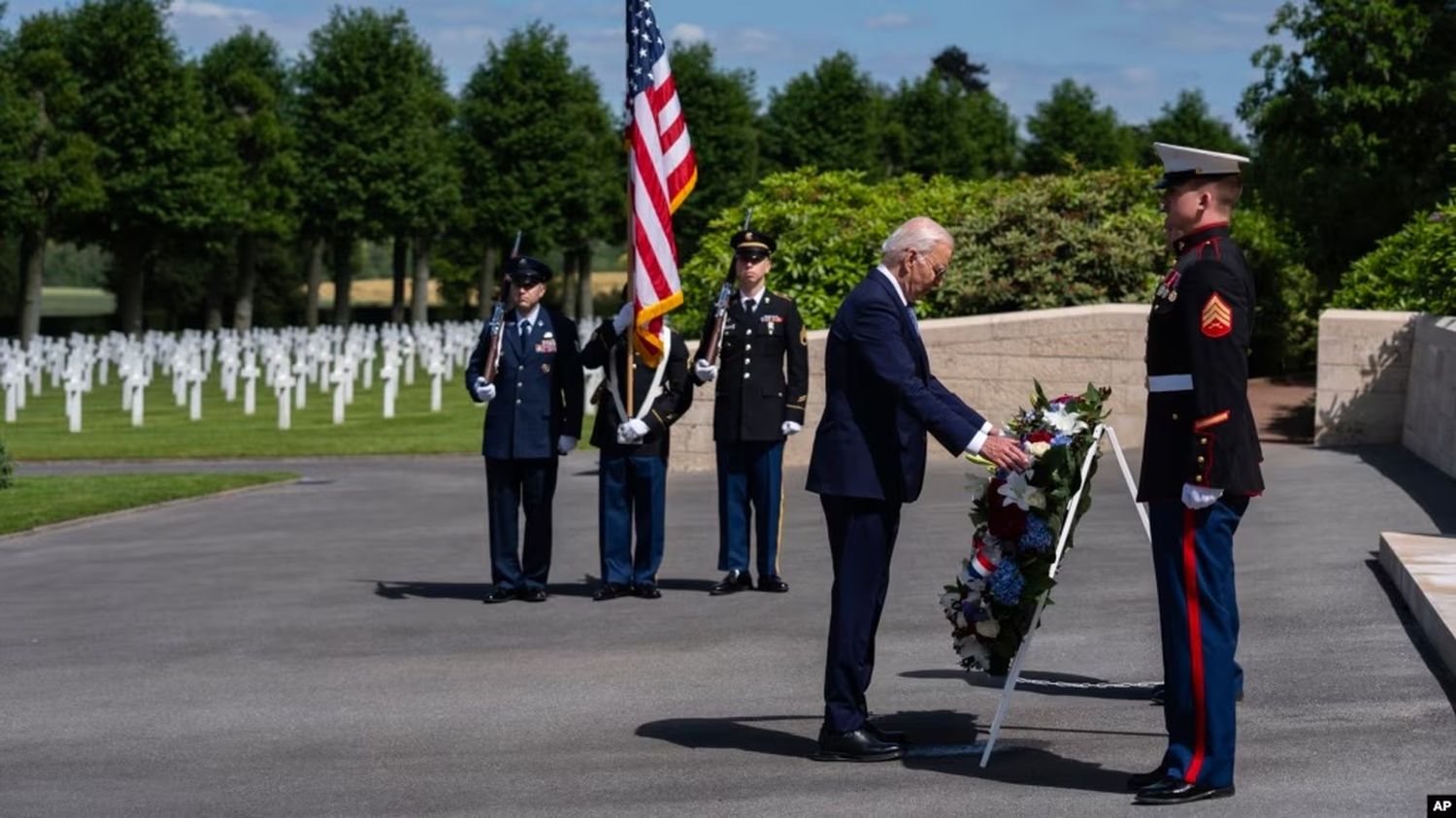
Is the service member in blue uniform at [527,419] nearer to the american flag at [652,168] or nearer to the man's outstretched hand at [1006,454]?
the american flag at [652,168]

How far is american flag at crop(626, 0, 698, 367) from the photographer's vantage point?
11.8m

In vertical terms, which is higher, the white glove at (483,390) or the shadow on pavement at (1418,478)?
the white glove at (483,390)

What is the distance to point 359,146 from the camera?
62062mm

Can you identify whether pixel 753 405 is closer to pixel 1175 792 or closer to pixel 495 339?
pixel 495 339

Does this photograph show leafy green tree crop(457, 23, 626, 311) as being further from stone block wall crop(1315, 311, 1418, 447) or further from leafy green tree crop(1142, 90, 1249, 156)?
stone block wall crop(1315, 311, 1418, 447)

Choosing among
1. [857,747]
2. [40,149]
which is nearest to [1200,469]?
[857,747]

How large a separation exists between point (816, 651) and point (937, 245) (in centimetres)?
299

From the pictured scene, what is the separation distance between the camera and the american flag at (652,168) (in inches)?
463

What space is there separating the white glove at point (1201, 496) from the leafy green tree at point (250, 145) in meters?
51.3

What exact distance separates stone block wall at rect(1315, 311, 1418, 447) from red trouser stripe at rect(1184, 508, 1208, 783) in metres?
11.2

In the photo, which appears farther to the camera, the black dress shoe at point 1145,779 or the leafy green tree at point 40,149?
the leafy green tree at point 40,149

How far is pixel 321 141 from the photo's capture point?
204 ft

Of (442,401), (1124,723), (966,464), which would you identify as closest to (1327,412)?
(966,464)

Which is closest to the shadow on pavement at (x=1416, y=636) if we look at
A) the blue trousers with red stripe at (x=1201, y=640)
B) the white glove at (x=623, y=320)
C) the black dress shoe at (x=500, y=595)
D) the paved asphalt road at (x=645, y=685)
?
the paved asphalt road at (x=645, y=685)
